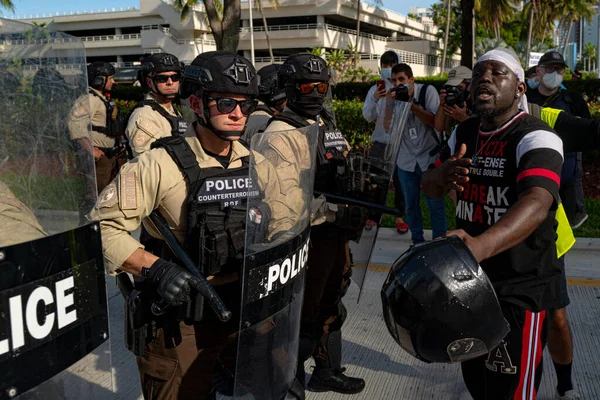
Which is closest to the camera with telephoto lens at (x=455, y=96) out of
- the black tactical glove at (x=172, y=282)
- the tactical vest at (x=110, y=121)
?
the black tactical glove at (x=172, y=282)

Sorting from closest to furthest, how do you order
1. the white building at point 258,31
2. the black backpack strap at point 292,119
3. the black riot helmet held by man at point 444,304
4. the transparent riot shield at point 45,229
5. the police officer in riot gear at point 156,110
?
the transparent riot shield at point 45,229, the black riot helmet held by man at point 444,304, the black backpack strap at point 292,119, the police officer in riot gear at point 156,110, the white building at point 258,31

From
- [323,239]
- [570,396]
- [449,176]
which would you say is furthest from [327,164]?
[570,396]

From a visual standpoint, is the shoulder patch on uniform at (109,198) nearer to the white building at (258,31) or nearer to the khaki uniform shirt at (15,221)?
the khaki uniform shirt at (15,221)

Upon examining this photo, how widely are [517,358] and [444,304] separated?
0.84 meters

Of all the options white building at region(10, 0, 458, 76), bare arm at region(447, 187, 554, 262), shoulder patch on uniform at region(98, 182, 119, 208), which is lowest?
bare arm at region(447, 187, 554, 262)

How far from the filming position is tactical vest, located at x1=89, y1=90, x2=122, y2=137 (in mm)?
6852

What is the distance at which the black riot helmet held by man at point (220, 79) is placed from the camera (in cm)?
255

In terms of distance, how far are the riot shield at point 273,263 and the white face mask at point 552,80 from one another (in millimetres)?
3231

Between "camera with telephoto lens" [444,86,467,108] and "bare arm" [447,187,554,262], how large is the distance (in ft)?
8.60

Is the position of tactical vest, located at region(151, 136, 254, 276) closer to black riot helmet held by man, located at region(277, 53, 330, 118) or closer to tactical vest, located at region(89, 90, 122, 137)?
black riot helmet held by man, located at region(277, 53, 330, 118)

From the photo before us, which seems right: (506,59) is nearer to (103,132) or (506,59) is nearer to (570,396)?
(570,396)

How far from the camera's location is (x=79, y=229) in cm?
166

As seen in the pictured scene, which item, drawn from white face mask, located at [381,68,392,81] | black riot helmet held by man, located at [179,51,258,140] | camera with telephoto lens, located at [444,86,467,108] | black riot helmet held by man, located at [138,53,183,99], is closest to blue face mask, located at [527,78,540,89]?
camera with telephoto lens, located at [444,86,467,108]

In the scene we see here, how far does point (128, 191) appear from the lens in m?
2.42
